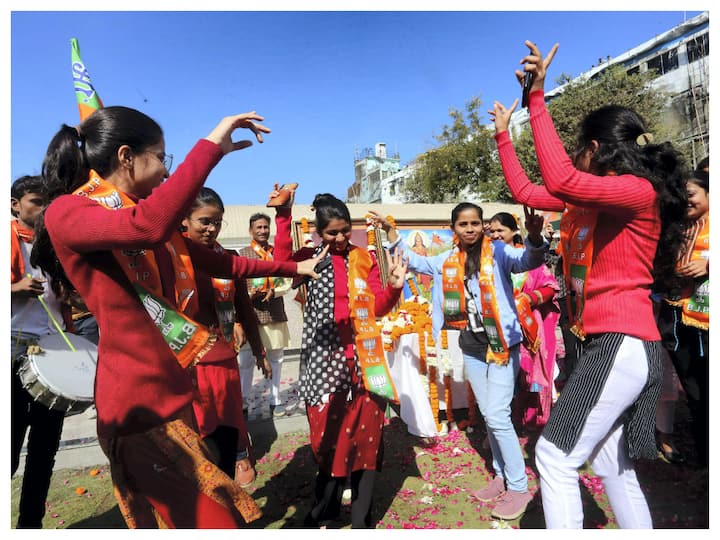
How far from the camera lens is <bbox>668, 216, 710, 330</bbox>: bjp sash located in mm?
3238

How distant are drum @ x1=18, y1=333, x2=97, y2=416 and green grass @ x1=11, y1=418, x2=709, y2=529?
161 cm

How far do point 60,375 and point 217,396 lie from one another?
114 cm

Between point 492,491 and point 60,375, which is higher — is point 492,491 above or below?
below

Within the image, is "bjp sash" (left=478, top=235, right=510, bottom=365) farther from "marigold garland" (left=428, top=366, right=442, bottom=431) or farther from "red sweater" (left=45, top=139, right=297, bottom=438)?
"red sweater" (left=45, top=139, right=297, bottom=438)

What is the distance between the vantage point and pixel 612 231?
6.50ft

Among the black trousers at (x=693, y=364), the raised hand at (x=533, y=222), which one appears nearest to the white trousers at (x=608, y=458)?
the raised hand at (x=533, y=222)

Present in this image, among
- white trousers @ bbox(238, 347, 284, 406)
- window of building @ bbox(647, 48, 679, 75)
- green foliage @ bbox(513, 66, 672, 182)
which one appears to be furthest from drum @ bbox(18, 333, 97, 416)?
window of building @ bbox(647, 48, 679, 75)

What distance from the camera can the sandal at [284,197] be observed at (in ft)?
9.68

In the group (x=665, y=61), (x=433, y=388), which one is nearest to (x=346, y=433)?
(x=433, y=388)

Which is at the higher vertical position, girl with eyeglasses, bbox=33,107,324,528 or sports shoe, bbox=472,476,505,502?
girl with eyeglasses, bbox=33,107,324,528

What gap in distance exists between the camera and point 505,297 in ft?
10.7

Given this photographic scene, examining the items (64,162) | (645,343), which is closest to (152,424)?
(64,162)

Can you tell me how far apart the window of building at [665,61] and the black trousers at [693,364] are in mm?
25994

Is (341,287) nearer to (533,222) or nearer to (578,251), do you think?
(533,222)
